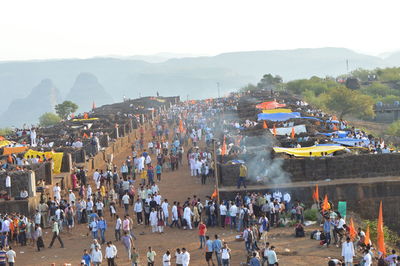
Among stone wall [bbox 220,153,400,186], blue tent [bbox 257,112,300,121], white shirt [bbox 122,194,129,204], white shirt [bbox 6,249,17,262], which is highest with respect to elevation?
blue tent [bbox 257,112,300,121]

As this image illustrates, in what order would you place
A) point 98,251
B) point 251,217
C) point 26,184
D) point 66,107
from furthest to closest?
point 66,107 → point 26,184 → point 251,217 → point 98,251

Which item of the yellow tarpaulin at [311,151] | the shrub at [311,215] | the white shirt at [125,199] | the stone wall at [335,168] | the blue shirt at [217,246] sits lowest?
the shrub at [311,215]

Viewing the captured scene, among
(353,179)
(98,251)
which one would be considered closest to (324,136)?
(353,179)

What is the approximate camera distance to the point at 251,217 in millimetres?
19938

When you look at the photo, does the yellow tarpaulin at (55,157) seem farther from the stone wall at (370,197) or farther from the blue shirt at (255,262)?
the blue shirt at (255,262)

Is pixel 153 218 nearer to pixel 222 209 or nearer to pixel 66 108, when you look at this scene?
pixel 222 209

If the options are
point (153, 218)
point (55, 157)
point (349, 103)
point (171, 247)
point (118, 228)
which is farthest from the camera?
point (349, 103)

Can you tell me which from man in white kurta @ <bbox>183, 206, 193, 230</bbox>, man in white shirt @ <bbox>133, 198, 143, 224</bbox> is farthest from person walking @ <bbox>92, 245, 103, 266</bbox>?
man in white shirt @ <bbox>133, 198, 143, 224</bbox>

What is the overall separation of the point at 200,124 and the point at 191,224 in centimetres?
2412

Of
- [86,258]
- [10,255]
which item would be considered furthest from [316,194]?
[10,255]

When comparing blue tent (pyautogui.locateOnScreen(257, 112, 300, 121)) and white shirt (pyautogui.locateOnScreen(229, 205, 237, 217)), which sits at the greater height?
blue tent (pyautogui.locateOnScreen(257, 112, 300, 121))

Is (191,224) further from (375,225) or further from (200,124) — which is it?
(200,124)

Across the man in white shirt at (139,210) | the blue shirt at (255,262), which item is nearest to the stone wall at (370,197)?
the man in white shirt at (139,210)

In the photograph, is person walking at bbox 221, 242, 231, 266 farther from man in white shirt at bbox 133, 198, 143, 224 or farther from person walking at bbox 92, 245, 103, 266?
man in white shirt at bbox 133, 198, 143, 224
